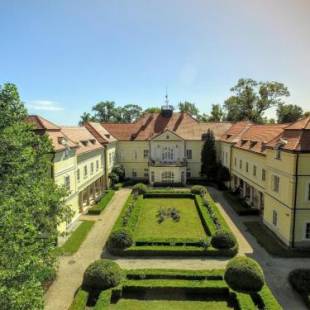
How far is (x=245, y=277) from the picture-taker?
16.3 meters

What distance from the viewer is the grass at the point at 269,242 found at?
21.9 metres

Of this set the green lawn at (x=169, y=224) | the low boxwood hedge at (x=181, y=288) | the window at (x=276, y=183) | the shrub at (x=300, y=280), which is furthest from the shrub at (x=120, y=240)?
the window at (x=276, y=183)

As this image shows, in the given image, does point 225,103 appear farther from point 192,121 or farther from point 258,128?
point 258,128

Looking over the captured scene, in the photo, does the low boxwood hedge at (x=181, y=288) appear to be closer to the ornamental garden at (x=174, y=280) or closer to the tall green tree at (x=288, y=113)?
the ornamental garden at (x=174, y=280)

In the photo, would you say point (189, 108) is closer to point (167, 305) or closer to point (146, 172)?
point (146, 172)

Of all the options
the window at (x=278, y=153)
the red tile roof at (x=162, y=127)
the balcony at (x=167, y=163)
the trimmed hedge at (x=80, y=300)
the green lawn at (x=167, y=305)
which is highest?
the red tile roof at (x=162, y=127)

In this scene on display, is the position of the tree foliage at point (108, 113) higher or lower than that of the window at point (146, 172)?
higher

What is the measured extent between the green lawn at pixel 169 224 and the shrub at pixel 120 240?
1553 millimetres

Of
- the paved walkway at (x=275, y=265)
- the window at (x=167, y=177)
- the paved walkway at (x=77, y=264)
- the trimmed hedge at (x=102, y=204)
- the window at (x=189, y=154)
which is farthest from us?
the window at (x=189, y=154)

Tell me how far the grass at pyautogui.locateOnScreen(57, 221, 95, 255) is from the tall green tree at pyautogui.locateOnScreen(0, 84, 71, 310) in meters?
7.68

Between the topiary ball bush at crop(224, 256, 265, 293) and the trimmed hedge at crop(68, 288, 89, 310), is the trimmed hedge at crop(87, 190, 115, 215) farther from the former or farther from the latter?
the topiary ball bush at crop(224, 256, 265, 293)

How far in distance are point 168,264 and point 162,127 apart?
32.0 metres

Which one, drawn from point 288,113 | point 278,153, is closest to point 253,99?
point 288,113

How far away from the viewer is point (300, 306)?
621 inches
